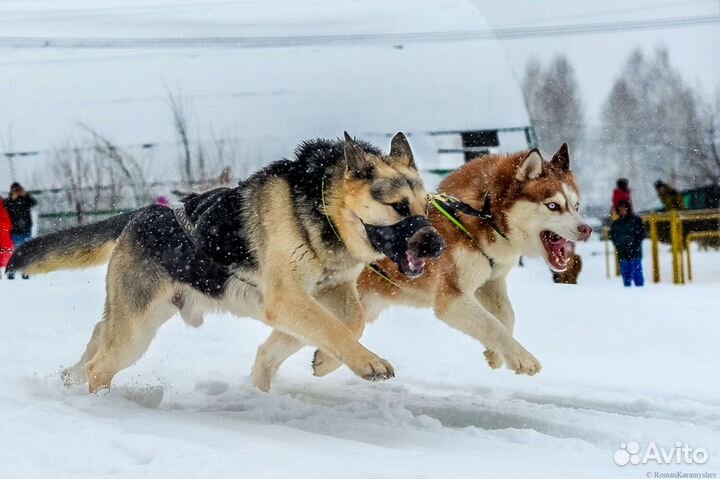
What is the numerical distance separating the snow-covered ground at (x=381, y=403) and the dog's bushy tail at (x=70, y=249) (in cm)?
58

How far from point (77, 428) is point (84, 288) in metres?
5.89

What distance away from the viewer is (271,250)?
3938mm

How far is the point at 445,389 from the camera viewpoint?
5180mm

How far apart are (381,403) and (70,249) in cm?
179

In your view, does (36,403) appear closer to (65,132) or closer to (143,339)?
(143,339)

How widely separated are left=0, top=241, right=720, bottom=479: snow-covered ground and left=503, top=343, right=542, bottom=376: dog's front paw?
0.22 m

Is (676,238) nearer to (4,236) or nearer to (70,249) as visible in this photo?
(4,236)

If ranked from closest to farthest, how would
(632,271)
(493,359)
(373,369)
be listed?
(373,369), (493,359), (632,271)

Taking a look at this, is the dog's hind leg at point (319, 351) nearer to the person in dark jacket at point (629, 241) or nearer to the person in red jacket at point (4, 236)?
the person in red jacket at point (4, 236)

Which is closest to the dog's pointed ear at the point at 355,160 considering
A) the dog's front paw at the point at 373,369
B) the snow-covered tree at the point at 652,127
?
the dog's front paw at the point at 373,369

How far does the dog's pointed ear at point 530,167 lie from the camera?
457 centimetres

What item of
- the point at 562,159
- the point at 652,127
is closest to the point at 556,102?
the point at 652,127

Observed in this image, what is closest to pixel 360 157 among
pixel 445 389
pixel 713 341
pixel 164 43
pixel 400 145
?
pixel 400 145

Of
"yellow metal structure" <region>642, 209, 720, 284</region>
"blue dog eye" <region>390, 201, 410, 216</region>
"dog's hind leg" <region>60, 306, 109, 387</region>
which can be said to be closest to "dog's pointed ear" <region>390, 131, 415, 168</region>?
"blue dog eye" <region>390, 201, 410, 216</region>
